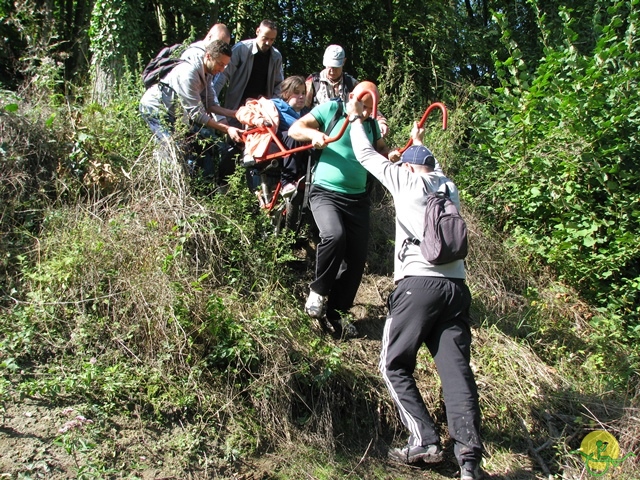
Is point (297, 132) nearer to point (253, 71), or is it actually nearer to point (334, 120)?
point (334, 120)

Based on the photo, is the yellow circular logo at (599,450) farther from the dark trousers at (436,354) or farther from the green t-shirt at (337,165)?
the green t-shirt at (337,165)

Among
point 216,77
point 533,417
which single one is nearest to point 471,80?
point 216,77

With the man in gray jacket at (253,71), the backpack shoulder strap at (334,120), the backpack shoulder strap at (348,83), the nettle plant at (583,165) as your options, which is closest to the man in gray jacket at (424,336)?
the backpack shoulder strap at (334,120)

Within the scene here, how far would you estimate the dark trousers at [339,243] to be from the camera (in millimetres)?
4754

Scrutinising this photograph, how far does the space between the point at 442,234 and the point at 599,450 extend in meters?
2.12

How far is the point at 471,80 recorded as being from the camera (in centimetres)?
870

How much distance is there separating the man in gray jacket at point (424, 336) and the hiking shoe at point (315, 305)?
3.11 ft

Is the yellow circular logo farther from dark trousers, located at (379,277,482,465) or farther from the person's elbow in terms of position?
the person's elbow

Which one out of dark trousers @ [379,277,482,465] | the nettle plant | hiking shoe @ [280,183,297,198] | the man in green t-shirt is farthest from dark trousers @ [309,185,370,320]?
the nettle plant

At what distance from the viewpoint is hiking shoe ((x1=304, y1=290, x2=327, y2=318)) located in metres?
5.02

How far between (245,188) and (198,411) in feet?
6.77

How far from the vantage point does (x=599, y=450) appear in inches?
180

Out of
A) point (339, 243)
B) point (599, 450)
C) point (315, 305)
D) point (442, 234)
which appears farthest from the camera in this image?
point (315, 305)

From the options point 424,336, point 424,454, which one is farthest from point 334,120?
point 424,454
